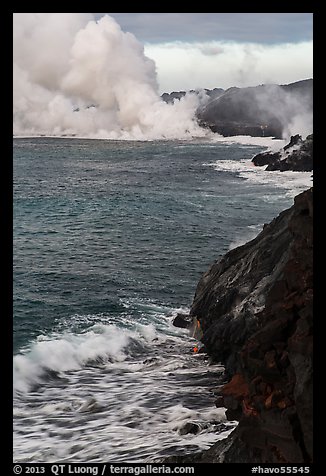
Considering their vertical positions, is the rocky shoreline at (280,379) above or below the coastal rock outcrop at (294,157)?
below

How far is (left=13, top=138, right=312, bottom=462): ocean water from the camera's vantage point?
20.8 metres

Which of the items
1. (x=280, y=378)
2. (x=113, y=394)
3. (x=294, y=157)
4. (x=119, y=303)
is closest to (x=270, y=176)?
(x=294, y=157)

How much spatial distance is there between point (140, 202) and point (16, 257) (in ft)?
80.6

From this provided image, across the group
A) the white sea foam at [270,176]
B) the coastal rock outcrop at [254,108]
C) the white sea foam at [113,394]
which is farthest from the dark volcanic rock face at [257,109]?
the white sea foam at [113,394]

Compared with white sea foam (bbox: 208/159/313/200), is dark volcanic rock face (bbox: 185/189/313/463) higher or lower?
lower

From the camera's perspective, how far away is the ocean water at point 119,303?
20797 millimetres

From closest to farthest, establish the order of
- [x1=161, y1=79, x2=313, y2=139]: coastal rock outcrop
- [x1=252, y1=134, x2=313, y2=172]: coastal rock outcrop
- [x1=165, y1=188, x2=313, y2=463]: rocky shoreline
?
[x1=165, y1=188, x2=313, y2=463]: rocky shoreline, [x1=252, y1=134, x2=313, y2=172]: coastal rock outcrop, [x1=161, y1=79, x2=313, y2=139]: coastal rock outcrop

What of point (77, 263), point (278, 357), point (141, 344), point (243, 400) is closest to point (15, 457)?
point (243, 400)

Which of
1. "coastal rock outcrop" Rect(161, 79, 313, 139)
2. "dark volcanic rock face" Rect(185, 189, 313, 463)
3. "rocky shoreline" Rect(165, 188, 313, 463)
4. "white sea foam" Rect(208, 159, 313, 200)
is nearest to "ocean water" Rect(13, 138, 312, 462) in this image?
"white sea foam" Rect(208, 159, 313, 200)

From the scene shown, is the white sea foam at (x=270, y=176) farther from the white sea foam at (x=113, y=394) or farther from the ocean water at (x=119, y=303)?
the white sea foam at (x=113, y=394)

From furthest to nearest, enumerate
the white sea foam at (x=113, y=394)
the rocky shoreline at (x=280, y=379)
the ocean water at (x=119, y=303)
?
1. the ocean water at (x=119, y=303)
2. the white sea foam at (x=113, y=394)
3. the rocky shoreline at (x=280, y=379)

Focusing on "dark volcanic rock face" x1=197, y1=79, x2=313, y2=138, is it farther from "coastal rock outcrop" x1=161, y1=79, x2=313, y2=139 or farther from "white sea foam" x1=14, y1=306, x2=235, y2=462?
"white sea foam" x1=14, y1=306, x2=235, y2=462

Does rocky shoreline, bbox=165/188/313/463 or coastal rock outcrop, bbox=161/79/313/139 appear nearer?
rocky shoreline, bbox=165/188/313/463
